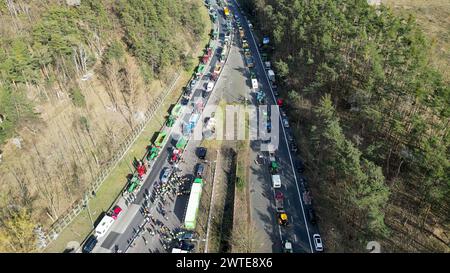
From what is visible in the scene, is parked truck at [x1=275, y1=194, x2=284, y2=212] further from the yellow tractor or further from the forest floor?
the forest floor

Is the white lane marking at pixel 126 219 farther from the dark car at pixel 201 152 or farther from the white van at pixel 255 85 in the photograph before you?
the white van at pixel 255 85

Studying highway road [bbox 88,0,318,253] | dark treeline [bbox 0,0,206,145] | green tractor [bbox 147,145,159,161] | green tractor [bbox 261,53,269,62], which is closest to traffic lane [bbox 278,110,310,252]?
highway road [bbox 88,0,318,253]

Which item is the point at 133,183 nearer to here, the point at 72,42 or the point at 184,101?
the point at 184,101

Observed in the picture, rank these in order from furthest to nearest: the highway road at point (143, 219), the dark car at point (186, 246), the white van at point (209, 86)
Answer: the white van at point (209, 86) < the highway road at point (143, 219) < the dark car at point (186, 246)

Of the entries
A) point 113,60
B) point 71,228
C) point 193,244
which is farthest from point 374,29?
point 71,228

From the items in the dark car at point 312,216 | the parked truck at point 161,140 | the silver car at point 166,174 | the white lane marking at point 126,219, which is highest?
the parked truck at point 161,140

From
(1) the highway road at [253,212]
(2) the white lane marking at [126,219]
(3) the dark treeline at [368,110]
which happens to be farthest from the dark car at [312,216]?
(2) the white lane marking at [126,219]

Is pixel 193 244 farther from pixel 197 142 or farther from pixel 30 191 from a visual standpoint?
pixel 30 191

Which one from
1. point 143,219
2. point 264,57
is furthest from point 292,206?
point 264,57
